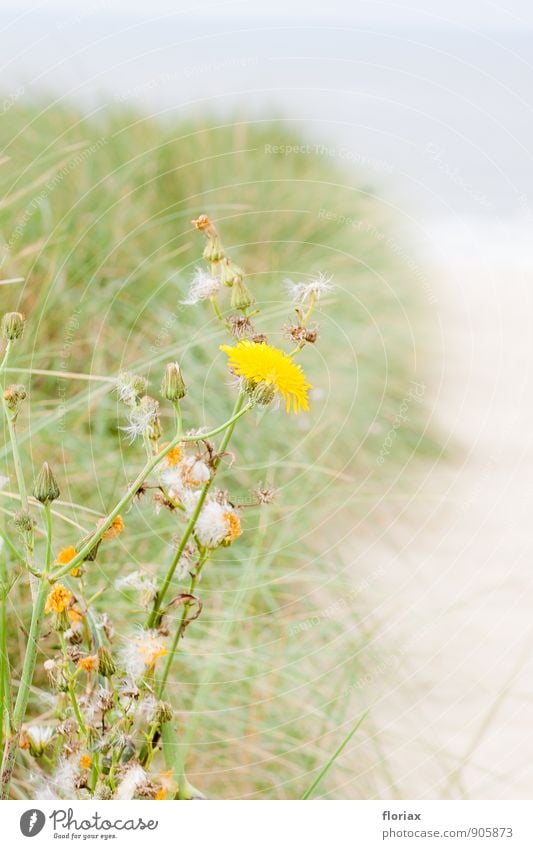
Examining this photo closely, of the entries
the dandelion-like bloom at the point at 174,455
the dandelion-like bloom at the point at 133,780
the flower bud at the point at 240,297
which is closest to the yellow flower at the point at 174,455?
the dandelion-like bloom at the point at 174,455

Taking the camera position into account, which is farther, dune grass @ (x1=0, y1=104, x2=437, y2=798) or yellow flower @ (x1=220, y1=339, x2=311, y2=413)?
dune grass @ (x1=0, y1=104, x2=437, y2=798)

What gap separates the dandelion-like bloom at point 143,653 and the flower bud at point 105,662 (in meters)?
0.02

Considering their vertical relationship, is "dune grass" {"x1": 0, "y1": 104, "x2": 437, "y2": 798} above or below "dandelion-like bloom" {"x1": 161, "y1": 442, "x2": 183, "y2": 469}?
above

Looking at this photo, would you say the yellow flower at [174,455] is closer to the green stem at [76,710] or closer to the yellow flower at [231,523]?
the yellow flower at [231,523]

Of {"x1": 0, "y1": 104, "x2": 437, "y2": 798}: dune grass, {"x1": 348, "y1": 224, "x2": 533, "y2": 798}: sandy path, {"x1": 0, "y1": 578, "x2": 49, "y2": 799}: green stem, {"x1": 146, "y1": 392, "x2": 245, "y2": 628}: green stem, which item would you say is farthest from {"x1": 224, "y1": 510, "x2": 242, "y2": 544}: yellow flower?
{"x1": 348, "y1": 224, "x2": 533, "y2": 798}: sandy path

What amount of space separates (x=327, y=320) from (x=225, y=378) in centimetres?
23

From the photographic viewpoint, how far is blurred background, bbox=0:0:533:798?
107 centimetres

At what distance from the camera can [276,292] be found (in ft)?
4.73

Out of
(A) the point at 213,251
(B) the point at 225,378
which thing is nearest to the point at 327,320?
(B) the point at 225,378

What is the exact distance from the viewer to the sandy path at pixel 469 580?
1098mm

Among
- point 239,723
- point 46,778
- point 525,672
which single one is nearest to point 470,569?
point 525,672

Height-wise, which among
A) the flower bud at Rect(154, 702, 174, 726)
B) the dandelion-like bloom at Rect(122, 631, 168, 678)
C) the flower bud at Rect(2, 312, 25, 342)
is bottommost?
the flower bud at Rect(154, 702, 174, 726)

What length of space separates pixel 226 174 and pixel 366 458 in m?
0.55

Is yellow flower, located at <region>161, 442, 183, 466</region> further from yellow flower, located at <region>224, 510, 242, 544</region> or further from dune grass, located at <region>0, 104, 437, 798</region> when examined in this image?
dune grass, located at <region>0, 104, 437, 798</region>
